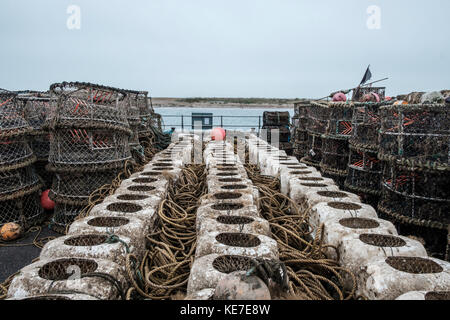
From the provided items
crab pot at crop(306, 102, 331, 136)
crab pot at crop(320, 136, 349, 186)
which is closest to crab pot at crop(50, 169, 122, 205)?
crab pot at crop(320, 136, 349, 186)

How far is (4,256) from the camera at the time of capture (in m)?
5.09

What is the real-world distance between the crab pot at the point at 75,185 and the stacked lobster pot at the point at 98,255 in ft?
5.20

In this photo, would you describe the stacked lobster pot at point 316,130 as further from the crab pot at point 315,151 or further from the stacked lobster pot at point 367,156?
the stacked lobster pot at point 367,156

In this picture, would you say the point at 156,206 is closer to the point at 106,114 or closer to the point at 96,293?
the point at 96,293

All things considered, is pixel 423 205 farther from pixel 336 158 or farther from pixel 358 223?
pixel 336 158

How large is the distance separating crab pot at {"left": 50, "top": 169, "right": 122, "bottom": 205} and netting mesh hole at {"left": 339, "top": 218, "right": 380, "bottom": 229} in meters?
4.17

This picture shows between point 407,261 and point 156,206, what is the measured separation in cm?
271

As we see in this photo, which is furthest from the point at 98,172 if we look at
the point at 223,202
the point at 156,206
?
the point at 223,202

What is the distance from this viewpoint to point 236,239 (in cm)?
314

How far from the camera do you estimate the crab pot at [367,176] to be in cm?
629

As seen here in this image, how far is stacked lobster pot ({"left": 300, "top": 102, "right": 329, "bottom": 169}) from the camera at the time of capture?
28.4ft

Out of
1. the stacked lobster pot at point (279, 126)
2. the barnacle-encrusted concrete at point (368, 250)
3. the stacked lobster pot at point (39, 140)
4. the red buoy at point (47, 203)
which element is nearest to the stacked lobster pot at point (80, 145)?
the red buoy at point (47, 203)

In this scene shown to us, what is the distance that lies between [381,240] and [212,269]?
174 centimetres
